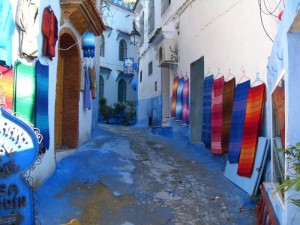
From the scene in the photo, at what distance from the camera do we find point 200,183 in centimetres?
687

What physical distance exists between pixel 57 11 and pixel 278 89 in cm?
452

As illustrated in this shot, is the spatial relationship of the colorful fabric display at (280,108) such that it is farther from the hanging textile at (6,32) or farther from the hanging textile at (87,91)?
the hanging textile at (87,91)

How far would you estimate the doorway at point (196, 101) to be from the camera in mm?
10719

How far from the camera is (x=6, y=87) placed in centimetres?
470

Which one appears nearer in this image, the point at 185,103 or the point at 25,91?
the point at 25,91

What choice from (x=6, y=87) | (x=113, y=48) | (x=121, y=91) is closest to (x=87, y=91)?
(x=6, y=87)

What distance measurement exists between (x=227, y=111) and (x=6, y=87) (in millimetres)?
4491

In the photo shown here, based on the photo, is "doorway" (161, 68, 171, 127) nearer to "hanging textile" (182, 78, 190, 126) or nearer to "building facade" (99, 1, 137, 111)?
"hanging textile" (182, 78, 190, 126)

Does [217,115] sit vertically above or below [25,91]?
below

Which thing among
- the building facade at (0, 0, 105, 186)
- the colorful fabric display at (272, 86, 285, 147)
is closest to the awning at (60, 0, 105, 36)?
the building facade at (0, 0, 105, 186)

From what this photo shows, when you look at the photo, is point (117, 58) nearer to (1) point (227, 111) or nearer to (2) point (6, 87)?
(1) point (227, 111)

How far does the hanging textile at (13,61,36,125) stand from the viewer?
5035 mm

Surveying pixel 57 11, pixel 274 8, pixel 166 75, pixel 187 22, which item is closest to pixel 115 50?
pixel 166 75

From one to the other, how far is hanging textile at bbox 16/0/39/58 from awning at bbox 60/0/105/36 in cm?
187
